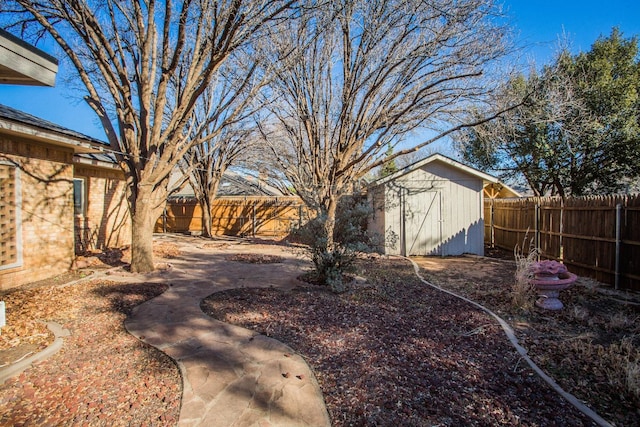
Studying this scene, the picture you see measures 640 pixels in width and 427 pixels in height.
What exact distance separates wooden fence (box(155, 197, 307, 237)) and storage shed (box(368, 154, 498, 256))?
22.7 ft

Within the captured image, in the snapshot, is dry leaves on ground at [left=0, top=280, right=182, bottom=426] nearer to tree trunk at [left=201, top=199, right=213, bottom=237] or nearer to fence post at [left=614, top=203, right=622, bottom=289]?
fence post at [left=614, top=203, right=622, bottom=289]

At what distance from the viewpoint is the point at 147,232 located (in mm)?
7523

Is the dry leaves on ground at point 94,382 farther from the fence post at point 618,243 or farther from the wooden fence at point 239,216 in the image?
the wooden fence at point 239,216

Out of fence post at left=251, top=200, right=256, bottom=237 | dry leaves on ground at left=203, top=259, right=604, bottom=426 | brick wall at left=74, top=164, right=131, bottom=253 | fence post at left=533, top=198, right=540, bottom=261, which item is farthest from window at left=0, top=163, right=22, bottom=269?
fence post at left=533, top=198, right=540, bottom=261

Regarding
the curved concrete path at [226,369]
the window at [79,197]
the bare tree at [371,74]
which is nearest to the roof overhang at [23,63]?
the curved concrete path at [226,369]

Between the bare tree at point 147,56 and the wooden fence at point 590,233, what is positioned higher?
the bare tree at point 147,56

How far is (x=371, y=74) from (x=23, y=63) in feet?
24.1

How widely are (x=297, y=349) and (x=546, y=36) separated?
8954 millimetres

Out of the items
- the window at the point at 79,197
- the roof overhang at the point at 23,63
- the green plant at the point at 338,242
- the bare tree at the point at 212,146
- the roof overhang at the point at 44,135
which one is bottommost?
the green plant at the point at 338,242

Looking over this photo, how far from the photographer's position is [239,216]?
18609 mm

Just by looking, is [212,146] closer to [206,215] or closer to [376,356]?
[206,215]

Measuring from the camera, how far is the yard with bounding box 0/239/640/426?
2.67 meters

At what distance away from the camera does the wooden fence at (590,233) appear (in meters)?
6.41

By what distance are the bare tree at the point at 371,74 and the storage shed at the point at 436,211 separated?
1829mm
